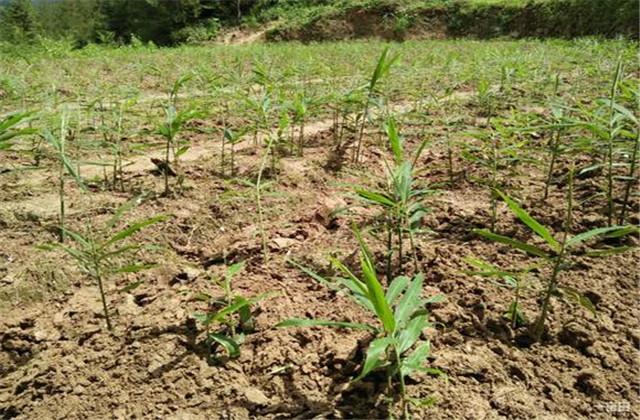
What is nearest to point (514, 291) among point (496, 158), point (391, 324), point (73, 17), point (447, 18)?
point (391, 324)

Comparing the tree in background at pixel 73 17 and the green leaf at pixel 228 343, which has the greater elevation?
the tree in background at pixel 73 17

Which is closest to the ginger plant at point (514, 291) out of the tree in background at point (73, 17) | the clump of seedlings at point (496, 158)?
the clump of seedlings at point (496, 158)

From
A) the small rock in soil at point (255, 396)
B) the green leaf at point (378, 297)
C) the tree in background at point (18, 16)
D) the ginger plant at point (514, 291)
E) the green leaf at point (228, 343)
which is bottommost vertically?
the small rock in soil at point (255, 396)

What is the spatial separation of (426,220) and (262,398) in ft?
2.92

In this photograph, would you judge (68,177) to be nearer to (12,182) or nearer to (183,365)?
(12,182)

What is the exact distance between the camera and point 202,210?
5.95 feet

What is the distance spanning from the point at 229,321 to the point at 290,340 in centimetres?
15

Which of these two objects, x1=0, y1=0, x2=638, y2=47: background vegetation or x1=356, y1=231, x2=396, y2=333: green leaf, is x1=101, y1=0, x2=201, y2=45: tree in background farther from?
x1=356, y1=231, x2=396, y2=333: green leaf

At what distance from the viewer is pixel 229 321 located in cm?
110

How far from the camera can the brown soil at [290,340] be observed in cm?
94

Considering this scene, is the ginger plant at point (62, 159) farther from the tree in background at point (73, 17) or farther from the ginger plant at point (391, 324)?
the tree in background at point (73, 17)

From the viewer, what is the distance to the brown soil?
3.10 feet

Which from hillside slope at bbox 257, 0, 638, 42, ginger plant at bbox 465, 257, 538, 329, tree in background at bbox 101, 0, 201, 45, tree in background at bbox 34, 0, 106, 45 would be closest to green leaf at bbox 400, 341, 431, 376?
ginger plant at bbox 465, 257, 538, 329

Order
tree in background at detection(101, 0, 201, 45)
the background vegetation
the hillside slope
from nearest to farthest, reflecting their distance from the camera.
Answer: the hillside slope < the background vegetation < tree in background at detection(101, 0, 201, 45)
